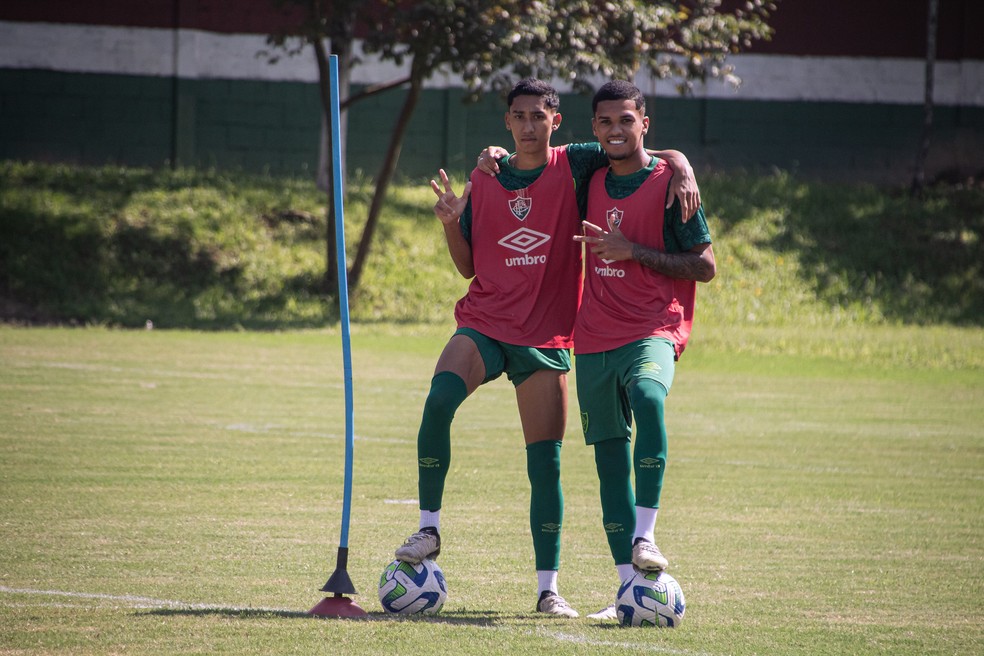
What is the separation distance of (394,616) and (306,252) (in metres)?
19.5

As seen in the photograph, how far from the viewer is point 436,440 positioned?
607 centimetres

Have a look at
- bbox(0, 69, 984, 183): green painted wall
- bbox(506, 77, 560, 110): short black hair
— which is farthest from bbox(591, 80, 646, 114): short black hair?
bbox(0, 69, 984, 183): green painted wall

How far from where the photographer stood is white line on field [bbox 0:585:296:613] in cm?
571

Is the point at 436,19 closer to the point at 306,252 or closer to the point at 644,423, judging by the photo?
the point at 306,252

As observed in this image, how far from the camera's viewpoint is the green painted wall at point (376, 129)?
26.8 m

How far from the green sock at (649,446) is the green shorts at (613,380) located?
177 mm

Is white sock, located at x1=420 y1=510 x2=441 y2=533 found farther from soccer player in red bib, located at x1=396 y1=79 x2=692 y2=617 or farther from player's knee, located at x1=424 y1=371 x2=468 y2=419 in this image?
player's knee, located at x1=424 y1=371 x2=468 y2=419

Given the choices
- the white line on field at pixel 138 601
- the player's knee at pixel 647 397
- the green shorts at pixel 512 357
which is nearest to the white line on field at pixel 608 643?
the player's knee at pixel 647 397

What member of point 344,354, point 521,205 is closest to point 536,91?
point 521,205

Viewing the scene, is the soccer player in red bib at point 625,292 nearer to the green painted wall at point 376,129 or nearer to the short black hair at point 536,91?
the short black hair at point 536,91

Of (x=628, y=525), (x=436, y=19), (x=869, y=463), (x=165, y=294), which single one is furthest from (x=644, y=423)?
(x=165, y=294)

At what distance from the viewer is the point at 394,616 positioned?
578cm

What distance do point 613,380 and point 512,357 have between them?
0.53 metres

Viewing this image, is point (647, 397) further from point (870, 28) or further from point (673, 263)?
point (870, 28)
